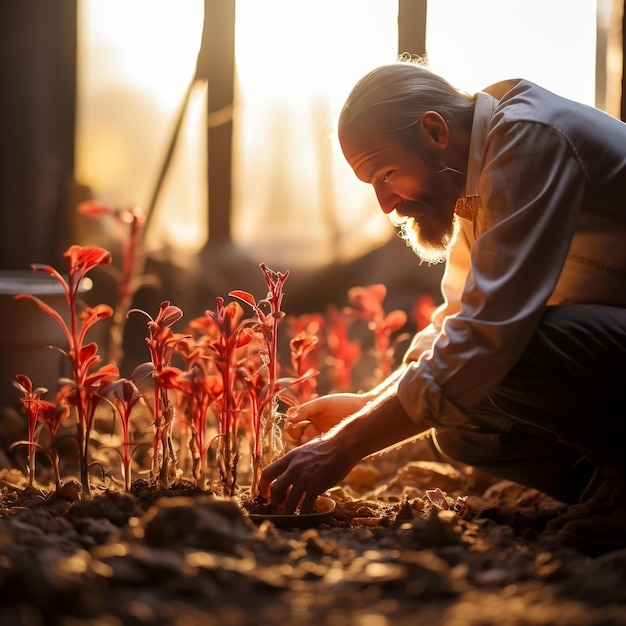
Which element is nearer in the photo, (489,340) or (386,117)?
(489,340)

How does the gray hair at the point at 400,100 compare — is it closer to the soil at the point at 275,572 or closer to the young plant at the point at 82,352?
the young plant at the point at 82,352

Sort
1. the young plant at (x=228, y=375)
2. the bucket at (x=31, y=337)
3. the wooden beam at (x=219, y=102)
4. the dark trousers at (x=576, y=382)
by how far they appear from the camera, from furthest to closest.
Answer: the wooden beam at (x=219, y=102)
the bucket at (x=31, y=337)
the young plant at (x=228, y=375)
the dark trousers at (x=576, y=382)

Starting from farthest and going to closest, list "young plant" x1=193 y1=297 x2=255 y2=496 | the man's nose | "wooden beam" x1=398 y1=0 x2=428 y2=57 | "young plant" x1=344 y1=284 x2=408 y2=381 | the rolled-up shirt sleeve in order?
"wooden beam" x1=398 y1=0 x2=428 y2=57
"young plant" x1=344 y1=284 x2=408 y2=381
the man's nose
"young plant" x1=193 y1=297 x2=255 y2=496
the rolled-up shirt sleeve

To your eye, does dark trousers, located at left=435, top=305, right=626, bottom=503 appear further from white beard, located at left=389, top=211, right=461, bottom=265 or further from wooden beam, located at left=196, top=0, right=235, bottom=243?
wooden beam, located at left=196, top=0, right=235, bottom=243

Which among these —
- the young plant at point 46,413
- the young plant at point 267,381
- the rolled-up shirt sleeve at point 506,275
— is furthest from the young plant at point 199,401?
the rolled-up shirt sleeve at point 506,275

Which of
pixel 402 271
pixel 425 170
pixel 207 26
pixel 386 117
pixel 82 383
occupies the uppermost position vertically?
pixel 207 26

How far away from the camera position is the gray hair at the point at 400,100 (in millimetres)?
2508

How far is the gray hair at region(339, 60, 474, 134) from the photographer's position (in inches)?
98.7

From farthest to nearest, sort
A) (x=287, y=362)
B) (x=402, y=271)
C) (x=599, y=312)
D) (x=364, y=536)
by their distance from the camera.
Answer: (x=402, y=271)
(x=287, y=362)
(x=599, y=312)
(x=364, y=536)

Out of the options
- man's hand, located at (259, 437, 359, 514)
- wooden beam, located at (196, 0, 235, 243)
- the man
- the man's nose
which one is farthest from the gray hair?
wooden beam, located at (196, 0, 235, 243)

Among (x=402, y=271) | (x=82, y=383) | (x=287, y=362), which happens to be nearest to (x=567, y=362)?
(x=82, y=383)

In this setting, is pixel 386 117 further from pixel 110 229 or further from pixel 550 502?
pixel 110 229

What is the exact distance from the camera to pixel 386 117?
2502 millimetres

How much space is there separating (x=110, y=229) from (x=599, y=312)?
4.47 m
